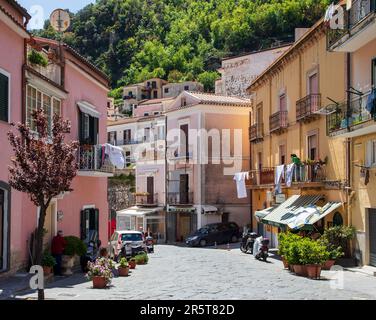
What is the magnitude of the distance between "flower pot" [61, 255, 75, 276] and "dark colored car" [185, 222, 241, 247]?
830 inches

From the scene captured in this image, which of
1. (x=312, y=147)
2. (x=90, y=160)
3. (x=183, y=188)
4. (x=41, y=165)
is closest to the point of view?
(x=41, y=165)

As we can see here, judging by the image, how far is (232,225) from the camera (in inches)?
1631

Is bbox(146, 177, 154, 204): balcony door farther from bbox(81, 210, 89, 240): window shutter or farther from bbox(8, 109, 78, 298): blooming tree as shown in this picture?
bbox(8, 109, 78, 298): blooming tree

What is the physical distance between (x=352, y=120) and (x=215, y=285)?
25.5ft

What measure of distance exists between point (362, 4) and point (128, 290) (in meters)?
11.6

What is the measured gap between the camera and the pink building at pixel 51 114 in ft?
54.2

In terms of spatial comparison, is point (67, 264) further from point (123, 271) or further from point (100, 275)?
point (100, 275)

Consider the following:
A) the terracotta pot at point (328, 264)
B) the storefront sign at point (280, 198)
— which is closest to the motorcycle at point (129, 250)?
the storefront sign at point (280, 198)

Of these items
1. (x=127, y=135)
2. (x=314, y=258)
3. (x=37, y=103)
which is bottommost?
(x=314, y=258)

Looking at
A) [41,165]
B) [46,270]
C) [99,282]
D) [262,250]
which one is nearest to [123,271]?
[46,270]

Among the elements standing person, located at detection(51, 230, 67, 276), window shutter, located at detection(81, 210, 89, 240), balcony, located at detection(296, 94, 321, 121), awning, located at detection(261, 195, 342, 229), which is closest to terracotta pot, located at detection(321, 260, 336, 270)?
awning, located at detection(261, 195, 342, 229)

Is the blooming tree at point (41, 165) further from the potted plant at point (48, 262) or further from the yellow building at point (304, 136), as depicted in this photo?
the yellow building at point (304, 136)

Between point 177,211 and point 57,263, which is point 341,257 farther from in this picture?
point 177,211

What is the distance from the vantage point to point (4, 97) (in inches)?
645
